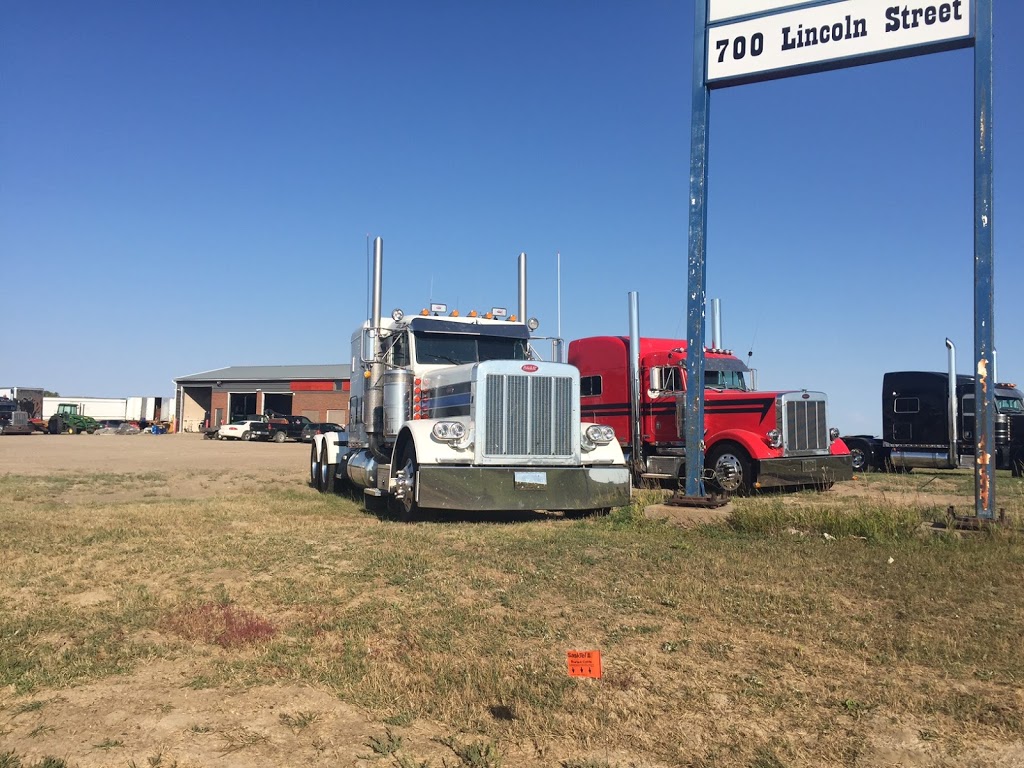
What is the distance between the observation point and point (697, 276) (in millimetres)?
10648

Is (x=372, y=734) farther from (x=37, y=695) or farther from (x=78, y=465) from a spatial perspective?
(x=78, y=465)

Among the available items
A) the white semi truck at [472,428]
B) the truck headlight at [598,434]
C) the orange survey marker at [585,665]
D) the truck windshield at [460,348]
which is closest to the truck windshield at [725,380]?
the truck windshield at [460,348]

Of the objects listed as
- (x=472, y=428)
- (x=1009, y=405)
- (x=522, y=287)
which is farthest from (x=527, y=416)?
(x=1009, y=405)

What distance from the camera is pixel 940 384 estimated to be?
66.1 ft

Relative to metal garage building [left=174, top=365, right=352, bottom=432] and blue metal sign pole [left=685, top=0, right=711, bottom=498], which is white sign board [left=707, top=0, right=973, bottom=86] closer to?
blue metal sign pole [left=685, top=0, right=711, bottom=498]

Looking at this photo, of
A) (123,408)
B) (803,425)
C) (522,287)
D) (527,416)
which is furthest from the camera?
(123,408)

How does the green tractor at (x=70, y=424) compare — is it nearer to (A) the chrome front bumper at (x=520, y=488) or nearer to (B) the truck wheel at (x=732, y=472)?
(B) the truck wheel at (x=732, y=472)

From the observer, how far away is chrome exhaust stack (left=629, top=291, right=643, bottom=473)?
14.5m

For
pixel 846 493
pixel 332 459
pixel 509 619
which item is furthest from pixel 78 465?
pixel 509 619

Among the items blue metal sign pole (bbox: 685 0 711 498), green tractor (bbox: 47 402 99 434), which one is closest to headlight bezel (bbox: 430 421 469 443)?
blue metal sign pole (bbox: 685 0 711 498)

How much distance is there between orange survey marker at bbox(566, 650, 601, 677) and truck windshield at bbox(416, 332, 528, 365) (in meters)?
7.85

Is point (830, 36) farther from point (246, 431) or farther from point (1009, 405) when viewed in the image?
point (246, 431)

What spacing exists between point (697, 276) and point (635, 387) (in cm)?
468

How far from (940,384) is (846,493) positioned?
25.1ft
